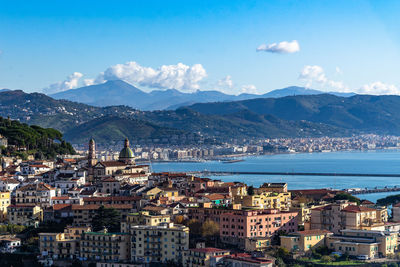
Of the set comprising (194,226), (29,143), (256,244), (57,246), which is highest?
(29,143)

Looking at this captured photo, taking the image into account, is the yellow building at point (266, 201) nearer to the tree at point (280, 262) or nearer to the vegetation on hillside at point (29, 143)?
the tree at point (280, 262)

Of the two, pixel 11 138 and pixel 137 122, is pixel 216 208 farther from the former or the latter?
pixel 137 122

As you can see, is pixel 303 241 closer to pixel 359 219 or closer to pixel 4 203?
pixel 359 219

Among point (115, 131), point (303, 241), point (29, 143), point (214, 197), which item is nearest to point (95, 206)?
point (214, 197)

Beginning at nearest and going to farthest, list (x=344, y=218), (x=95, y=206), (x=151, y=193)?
(x=344, y=218), (x=95, y=206), (x=151, y=193)

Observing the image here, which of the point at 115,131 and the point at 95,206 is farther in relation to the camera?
the point at 115,131

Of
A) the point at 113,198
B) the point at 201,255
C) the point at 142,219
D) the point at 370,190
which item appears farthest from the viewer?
the point at 370,190

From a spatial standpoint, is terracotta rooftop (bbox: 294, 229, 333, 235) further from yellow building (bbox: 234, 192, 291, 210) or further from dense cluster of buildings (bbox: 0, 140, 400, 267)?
yellow building (bbox: 234, 192, 291, 210)
